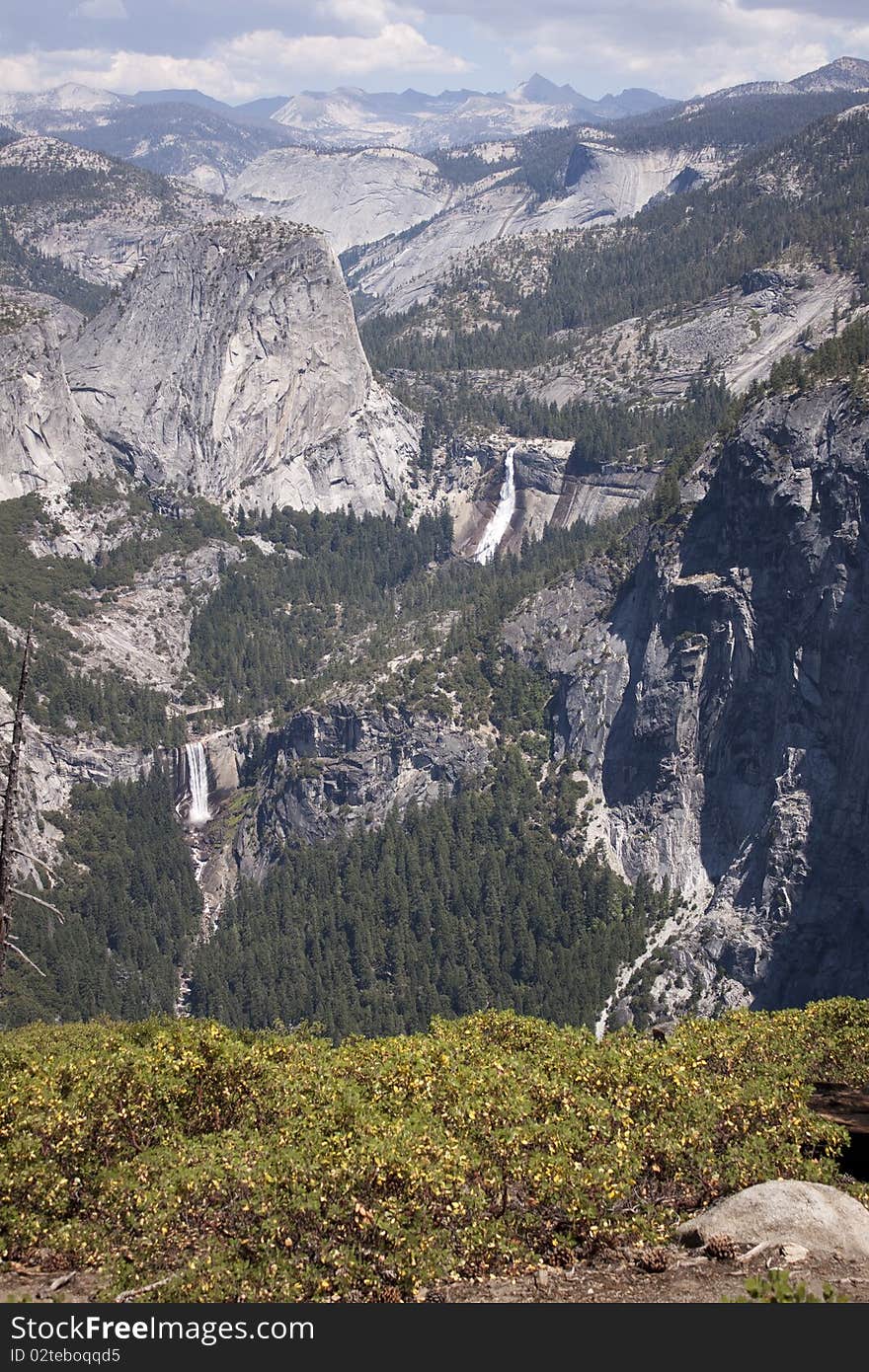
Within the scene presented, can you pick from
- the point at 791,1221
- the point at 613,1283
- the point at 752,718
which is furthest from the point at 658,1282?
the point at 752,718

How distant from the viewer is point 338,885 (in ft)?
575

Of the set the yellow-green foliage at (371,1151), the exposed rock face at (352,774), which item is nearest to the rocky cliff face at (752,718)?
the exposed rock face at (352,774)

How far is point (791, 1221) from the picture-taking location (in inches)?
1341

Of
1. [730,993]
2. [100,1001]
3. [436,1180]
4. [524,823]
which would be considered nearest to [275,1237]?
[436,1180]

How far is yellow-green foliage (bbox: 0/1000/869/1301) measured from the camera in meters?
33.6

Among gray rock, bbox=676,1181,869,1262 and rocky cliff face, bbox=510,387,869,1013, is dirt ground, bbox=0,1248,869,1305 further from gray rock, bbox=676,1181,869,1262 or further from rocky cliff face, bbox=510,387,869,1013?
rocky cliff face, bbox=510,387,869,1013

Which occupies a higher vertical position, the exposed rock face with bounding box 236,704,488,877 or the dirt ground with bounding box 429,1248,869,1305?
the dirt ground with bounding box 429,1248,869,1305

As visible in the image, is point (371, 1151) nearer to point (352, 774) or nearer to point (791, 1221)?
point (791, 1221)

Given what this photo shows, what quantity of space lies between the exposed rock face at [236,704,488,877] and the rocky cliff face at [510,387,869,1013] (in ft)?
58.6

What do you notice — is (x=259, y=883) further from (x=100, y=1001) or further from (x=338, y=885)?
(x=100, y=1001)

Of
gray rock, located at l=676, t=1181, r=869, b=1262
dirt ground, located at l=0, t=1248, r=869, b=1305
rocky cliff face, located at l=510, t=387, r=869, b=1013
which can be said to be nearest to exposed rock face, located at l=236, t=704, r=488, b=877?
rocky cliff face, located at l=510, t=387, r=869, b=1013

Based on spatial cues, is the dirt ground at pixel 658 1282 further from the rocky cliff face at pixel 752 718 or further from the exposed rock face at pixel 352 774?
the exposed rock face at pixel 352 774

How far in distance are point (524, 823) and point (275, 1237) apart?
139201mm

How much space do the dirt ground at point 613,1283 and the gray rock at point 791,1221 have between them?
67cm
